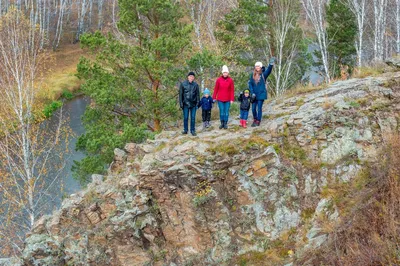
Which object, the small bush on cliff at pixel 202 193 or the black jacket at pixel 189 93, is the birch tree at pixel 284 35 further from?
the small bush on cliff at pixel 202 193

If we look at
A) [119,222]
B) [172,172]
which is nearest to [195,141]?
[172,172]

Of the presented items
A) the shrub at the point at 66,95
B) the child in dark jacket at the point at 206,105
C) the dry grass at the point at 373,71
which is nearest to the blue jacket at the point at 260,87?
the child in dark jacket at the point at 206,105

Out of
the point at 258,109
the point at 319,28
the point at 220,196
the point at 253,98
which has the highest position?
the point at 319,28

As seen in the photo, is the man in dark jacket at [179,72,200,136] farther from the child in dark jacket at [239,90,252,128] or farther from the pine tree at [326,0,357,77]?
the pine tree at [326,0,357,77]

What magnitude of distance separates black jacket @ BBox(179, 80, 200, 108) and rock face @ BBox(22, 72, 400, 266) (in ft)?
3.92

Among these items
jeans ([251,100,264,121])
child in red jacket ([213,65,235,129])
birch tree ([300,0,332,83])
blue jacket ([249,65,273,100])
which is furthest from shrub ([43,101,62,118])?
blue jacket ([249,65,273,100])

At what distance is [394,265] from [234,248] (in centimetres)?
371

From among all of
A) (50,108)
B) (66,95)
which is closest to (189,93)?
(50,108)

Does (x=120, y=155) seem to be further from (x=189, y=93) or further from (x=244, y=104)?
(x=244, y=104)

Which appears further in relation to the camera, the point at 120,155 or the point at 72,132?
the point at 72,132

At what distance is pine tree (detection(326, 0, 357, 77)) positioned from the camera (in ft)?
83.8

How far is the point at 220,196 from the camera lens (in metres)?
8.59

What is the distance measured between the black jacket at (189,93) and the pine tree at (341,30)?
749 inches

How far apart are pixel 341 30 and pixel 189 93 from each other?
830 inches
